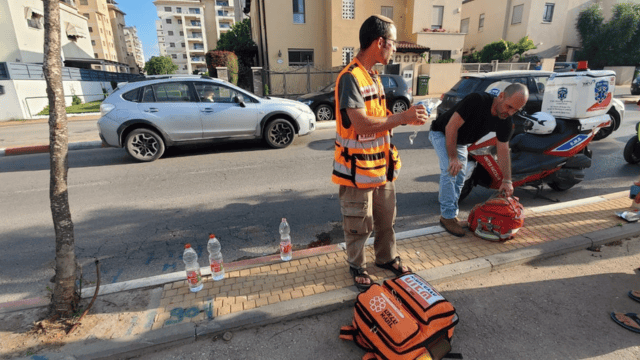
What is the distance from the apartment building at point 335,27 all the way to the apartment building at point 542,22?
9.95 meters

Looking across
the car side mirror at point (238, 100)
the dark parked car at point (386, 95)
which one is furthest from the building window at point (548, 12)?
the car side mirror at point (238, 100)

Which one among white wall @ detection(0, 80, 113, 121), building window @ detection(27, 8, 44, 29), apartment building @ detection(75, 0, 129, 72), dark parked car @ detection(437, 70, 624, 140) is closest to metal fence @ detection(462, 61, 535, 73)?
dark parked car @ detection(437, 70, 624, 140)

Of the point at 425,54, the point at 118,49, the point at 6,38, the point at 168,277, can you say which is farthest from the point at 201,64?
the point at 168,277

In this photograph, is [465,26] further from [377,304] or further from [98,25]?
[98,25]

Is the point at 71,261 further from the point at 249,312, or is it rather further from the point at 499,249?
the point at 499,249

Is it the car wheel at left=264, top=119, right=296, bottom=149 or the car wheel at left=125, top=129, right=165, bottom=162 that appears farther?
the car wheel at left=264, top=119, right=296, bottom=149

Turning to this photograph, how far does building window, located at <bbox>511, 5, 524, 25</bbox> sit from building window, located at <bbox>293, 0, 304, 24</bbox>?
68.7 feet

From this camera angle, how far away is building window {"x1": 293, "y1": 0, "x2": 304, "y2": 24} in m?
21.7

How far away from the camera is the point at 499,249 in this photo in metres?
3.45

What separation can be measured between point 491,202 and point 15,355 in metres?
4.31

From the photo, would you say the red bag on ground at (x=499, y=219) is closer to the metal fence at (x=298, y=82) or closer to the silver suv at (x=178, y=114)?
the silver suv at (x=178, y=114)

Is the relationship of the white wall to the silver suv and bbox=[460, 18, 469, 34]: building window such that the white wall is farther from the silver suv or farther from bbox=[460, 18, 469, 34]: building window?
bbox=[460, 18, 469, 34]: building window

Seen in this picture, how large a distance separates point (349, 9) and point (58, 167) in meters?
22.7

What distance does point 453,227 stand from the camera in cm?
377
